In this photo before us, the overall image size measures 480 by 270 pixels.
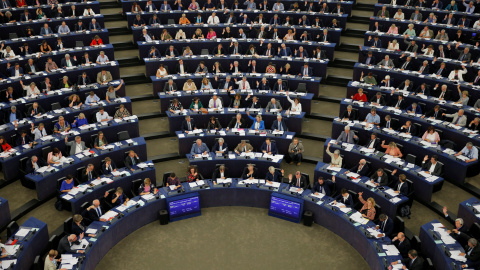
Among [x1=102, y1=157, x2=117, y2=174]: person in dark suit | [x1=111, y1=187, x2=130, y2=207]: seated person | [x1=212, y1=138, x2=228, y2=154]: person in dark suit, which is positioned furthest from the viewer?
[x1=212, y1=138, x2=228, y2=154]: person in dark suit

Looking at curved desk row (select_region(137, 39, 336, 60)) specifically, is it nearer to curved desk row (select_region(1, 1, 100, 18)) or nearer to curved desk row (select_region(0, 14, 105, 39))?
curved desk row (select_region(0, 14, 105, 39))

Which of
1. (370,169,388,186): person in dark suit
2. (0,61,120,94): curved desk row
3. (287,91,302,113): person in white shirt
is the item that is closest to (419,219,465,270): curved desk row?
(370,169,388,186): person in dark suit

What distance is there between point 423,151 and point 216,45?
35.5 feet

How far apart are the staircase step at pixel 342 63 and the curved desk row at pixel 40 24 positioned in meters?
11.4

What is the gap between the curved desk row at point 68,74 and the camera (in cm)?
1964

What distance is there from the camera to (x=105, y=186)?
1558 cm

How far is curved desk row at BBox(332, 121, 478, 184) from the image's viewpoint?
16275mm

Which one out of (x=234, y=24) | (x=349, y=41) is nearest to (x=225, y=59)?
(x=234, y=24)

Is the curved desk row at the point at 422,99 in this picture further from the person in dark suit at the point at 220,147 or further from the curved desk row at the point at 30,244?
the curved desk row at the point at 30,244

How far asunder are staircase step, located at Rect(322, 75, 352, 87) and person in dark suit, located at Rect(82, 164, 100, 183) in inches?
451

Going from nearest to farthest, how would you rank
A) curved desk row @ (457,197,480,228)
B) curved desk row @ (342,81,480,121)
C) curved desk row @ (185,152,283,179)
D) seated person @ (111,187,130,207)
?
curved desk row @ (457,197,480,228) → seated person @ (111,187,130,207) → curved desk row @ (185,152,283,179) → curved desk row @ (342,81,480,121)

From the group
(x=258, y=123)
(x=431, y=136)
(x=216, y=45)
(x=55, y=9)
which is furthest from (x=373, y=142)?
(x=55, y=9)

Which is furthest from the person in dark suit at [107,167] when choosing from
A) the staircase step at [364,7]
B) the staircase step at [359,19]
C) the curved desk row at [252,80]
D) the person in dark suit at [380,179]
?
the staircase step at [364,7]

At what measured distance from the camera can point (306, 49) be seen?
23.0 meters
